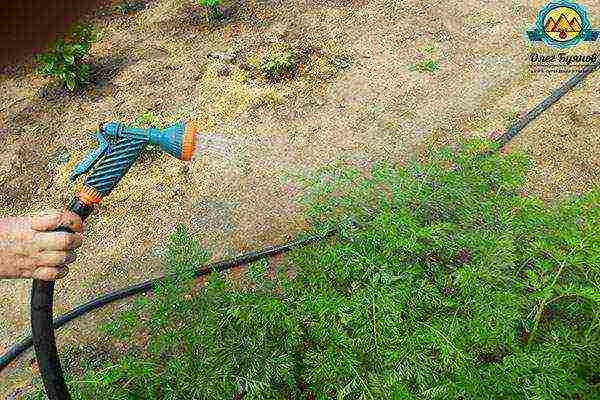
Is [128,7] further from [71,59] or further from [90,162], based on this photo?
[90,162]

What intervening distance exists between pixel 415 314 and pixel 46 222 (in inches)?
56.7

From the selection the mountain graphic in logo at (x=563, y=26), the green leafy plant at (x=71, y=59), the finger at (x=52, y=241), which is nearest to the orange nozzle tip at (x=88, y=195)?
the finger at (x=52, y=241)

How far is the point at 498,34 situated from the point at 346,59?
1291mm

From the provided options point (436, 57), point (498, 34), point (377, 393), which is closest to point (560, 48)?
point (498, 34)

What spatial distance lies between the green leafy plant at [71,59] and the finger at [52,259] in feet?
10.6

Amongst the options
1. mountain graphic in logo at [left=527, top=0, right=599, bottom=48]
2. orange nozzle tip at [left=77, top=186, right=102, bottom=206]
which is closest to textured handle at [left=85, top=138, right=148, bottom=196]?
orange nozzle tip at [left=77, top=186, right=102, bottom=206]

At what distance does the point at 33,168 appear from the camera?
422 cm

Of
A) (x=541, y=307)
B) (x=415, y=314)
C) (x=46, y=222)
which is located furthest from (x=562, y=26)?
(x=46, y=222)

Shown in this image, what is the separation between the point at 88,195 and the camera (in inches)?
72.2

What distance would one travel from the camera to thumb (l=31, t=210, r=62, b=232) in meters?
1.74

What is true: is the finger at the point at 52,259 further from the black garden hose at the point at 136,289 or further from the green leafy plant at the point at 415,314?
the black garden hose at the point at 136,289

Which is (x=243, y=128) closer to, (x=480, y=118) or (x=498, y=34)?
(x=480, y=118)

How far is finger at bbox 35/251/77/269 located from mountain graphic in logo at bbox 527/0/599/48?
4152 mm

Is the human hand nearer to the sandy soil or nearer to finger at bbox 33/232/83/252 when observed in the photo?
finger at bbox 33/232/83/252
